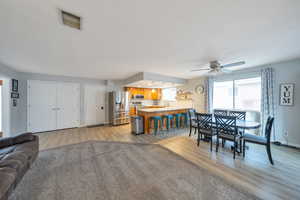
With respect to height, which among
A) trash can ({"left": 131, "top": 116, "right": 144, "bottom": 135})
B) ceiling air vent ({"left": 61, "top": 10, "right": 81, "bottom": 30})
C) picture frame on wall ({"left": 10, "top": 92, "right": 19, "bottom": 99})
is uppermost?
ceiling air vent ({"left": 61, "top": 10, "right": 81, "bottom": 30})

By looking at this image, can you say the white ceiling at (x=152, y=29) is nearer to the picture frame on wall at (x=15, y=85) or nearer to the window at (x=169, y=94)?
the picture frame on wall at (x=15, y=85)

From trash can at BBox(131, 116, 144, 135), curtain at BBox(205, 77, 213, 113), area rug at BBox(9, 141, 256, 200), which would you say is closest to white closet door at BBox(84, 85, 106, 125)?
trash can at BBox(131, 116, 144, 135)

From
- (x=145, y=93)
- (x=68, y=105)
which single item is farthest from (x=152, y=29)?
(x=145, y=93)

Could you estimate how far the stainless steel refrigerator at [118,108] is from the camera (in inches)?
219

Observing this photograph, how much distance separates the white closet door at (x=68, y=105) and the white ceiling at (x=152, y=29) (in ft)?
7.90

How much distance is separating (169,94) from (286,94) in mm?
5001

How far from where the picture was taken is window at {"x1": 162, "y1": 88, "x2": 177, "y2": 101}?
23.0ft

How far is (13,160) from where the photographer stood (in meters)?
1.54

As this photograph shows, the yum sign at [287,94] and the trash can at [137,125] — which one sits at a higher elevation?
the yum sign at [287,94]

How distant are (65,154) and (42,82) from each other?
3697mm

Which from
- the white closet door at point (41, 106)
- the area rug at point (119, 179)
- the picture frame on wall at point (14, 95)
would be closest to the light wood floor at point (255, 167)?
the area rug at point (119, 179)

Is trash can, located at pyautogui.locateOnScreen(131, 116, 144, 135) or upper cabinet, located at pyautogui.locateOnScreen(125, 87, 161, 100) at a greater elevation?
upper cabinet, located at pyautogui.locateOnScreen(125, 87, 161, 100)

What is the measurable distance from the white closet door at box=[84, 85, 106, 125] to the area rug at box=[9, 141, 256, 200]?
9.68 ft

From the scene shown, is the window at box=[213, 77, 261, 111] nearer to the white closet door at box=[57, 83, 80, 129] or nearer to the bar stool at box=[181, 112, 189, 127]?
the bar stool at box=[181, 112, 189, 127]
